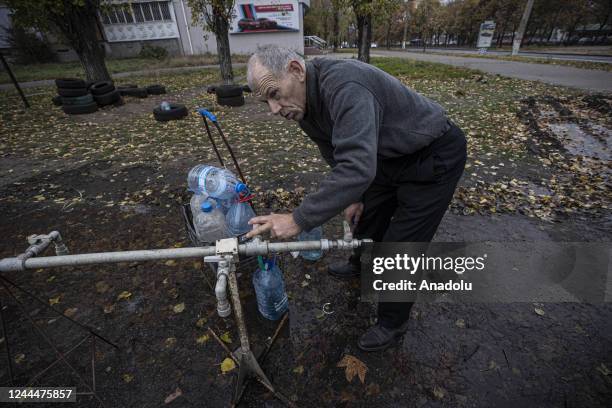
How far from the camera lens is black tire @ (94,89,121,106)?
10.3 m

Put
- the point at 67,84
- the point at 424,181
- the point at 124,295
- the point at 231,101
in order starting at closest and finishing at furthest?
the point at 424,181 → the point at 124,295 → the point at 67,84 → the point at 231,101

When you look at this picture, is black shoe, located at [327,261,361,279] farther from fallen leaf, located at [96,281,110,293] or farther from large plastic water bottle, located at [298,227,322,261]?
fallen leaf, located at [96,281,110,293]

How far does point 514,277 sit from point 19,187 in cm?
779

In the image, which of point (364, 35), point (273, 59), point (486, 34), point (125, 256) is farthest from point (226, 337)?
point (486, 34)

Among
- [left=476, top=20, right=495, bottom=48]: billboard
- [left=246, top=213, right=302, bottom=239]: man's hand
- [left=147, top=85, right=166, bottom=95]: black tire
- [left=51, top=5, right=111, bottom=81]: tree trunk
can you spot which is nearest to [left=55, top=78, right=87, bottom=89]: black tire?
[left=147, top=85, right=166, bottom=95]: black tire

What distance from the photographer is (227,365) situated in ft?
7.47

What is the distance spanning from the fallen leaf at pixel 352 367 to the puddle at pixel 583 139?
6.48 m

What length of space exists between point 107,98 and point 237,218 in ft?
36.1

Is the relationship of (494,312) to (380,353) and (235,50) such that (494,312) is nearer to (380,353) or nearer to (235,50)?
(380,353)

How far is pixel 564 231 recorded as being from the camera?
3652 mm

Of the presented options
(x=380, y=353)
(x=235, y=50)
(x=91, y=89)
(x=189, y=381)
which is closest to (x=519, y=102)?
(x=380, y=353)

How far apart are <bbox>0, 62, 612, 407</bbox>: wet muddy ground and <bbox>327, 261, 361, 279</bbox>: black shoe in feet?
0.32

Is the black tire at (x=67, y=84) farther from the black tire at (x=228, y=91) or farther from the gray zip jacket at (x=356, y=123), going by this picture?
the gray zip jacket at (x=356, y=123)

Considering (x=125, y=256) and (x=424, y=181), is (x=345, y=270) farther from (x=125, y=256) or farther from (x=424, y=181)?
(x=125, y=256)
